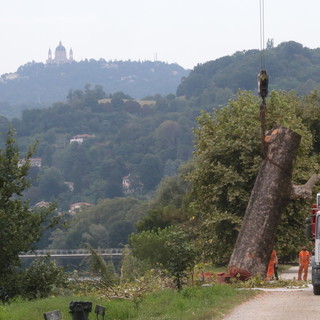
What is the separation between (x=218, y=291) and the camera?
20688mm

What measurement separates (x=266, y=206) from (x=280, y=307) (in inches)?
327

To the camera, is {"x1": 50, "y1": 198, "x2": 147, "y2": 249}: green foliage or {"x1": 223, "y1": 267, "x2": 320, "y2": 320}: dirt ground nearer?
{"x1": 223, "y1": 267, "x2": 320, "y2": 320}: dirt ground

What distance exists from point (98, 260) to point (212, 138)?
6242 mm

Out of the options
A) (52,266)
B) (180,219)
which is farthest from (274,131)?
(180,219)

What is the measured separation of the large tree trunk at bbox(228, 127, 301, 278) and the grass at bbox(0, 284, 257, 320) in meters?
4.22

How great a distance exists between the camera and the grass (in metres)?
17.7

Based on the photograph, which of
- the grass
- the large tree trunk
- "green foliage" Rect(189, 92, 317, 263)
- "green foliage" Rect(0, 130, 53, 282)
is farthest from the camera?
"green foliage" Rect(189, 92, 317, 263)

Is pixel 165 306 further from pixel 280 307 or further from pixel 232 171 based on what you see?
pixel 232 171

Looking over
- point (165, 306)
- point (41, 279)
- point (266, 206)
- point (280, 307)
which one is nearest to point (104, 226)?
point (266, 206)

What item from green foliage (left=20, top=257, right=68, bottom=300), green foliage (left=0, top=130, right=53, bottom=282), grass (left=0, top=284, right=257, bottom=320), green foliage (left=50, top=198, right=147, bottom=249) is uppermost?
green foliage (left=0, top=130, right=53, bottom=282)

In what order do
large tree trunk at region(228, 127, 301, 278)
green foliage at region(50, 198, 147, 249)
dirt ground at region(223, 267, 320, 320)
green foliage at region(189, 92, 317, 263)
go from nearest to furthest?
dirt ground at region(223, 267, 320, 320), large tree trunk at region(228, 127, 301, 278), green foliage at region(189, 92, 317, 263), green foliage at region(50, 198, 147, 249)

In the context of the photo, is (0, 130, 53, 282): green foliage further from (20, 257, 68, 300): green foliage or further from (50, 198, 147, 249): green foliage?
(50, 198, 147, 249): green foliage

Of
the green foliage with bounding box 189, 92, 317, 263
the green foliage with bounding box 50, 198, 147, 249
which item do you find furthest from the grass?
the green foliage with bounding box 50, 198, 147, 249

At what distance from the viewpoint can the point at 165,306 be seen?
741 inches
